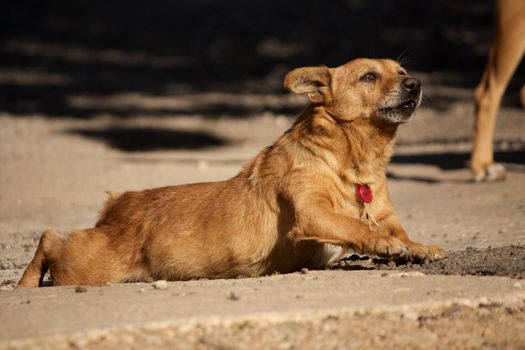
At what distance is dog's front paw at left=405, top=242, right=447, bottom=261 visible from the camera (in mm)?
5793

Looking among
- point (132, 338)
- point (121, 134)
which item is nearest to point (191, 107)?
point (121, 134)

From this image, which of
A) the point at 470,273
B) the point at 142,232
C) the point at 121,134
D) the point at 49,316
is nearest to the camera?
the point at 49,316

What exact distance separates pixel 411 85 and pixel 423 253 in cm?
112

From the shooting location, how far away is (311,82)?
643 cm

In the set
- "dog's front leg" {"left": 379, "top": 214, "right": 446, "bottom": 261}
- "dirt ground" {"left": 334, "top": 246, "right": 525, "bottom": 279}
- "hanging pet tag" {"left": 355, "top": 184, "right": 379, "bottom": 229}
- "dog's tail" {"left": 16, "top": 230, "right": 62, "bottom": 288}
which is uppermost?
"hanging pet tag" {"left": 355, "top": 184, "right": 379, "bottom": 229}

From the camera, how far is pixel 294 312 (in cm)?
459

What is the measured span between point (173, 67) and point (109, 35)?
175 inches

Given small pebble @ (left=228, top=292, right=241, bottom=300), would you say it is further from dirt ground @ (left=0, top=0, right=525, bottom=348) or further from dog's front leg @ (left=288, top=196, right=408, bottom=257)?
dog's front leg @ (left=288, top=196, right=408, bottom=257)

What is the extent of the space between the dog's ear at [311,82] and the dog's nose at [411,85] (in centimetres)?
49

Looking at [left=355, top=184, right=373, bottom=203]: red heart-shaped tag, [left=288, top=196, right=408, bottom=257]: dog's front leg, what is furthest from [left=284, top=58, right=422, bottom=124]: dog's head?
[left=288, top=196, right=408, bottom=257]: dog's front leg

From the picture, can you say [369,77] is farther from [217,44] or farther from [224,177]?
[217,44]

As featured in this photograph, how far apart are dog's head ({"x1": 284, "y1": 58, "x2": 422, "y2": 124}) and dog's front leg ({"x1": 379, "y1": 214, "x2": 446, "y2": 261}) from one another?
2.19 feet

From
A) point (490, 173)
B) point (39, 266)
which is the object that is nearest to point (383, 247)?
point (39, 266)

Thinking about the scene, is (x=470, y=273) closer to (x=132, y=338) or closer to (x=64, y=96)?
(x=132, y=338)
